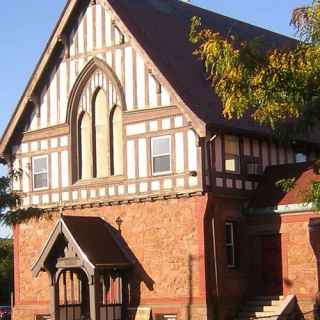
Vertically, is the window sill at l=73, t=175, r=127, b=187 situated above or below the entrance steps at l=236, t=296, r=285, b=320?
above

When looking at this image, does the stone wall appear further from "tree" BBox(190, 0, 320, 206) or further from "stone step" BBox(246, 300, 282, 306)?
"tree" BBox(190, 0, 320, 206)

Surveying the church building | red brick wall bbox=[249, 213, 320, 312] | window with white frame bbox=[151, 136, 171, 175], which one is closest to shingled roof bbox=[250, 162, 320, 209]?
the church building

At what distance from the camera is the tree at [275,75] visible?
63.1 ft

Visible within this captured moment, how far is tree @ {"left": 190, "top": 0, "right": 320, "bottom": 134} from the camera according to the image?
19219mm

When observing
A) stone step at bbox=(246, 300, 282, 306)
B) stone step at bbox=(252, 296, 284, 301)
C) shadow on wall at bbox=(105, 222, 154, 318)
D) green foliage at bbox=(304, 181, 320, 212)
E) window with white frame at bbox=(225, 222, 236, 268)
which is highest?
green foliage at bbox=(304, 181, 320, 212)

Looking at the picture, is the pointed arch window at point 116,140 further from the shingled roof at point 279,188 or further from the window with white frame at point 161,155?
the shingled roof at point 279,188

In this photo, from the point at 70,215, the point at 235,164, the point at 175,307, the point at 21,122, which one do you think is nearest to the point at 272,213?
→ the point at 235,164

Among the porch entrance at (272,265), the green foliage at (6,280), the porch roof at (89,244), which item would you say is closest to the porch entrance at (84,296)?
the porch roof at (89,244)

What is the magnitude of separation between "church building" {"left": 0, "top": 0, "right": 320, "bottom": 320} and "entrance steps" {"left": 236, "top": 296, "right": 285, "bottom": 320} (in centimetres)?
7

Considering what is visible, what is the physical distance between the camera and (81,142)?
35688 mm

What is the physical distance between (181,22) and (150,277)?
11904 mm

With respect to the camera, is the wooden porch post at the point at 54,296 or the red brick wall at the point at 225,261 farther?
the wooden porch post at the point at 54,296

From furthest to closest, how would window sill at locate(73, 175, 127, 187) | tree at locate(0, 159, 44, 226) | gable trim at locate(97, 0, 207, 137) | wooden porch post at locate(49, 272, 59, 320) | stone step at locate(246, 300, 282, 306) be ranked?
window sill at locate(73, 175, 127, 187) < wooden porch post at locate(49, 272, 59, 320) < stone step at locate(246, 300, 282, 306) < gable trim at locate(97, 0, 207, 137) < tree at locate(0, 159, 44, 226)

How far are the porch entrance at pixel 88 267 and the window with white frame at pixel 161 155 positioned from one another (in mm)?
3259
